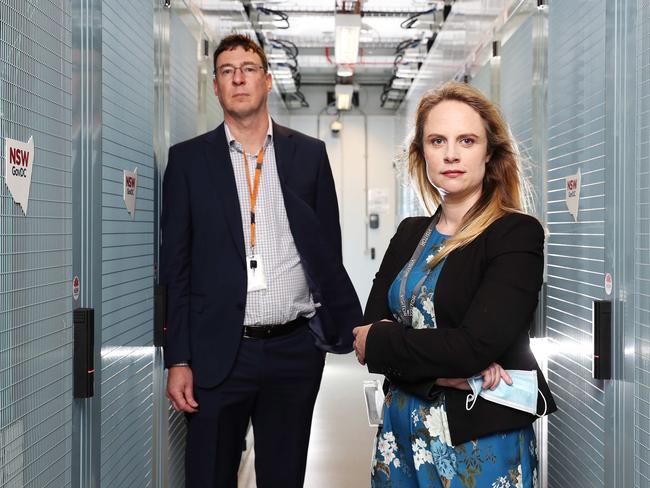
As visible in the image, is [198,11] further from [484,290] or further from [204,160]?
[484,290]

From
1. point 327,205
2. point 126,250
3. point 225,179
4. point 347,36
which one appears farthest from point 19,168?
point 347,36

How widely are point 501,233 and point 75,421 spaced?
1089 mm

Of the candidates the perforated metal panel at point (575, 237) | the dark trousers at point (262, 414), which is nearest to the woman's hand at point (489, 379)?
the perforated metal panel at point (575, 237)

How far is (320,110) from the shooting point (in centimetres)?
921

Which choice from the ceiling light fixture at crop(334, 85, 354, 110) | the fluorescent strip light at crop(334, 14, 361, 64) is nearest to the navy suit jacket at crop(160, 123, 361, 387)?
the fluorescent strip light at crop(334, 14, 361, 64)

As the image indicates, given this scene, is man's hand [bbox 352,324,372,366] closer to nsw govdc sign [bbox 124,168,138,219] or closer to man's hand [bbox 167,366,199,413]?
man's hand [bbox 167,366,199,413]

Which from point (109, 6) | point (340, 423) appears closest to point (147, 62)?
point (109, 6)

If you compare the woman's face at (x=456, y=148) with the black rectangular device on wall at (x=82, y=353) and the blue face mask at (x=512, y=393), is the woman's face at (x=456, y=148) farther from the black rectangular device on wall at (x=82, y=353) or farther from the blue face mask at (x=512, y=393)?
the black rectangular device on wall at (x=82, y=353)

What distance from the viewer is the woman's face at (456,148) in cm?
155

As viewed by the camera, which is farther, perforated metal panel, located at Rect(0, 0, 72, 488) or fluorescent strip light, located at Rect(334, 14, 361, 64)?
fluorescent strip light, located at Rect(334, 14, 361, 64)

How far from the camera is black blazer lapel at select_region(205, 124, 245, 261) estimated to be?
7.14ft

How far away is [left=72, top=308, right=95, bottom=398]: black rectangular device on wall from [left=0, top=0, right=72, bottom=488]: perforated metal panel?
2 cm

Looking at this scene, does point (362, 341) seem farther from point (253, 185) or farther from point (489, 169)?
point (253, 185)

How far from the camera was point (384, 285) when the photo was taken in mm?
1761
